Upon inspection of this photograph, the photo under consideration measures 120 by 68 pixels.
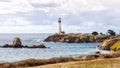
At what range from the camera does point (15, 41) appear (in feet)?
565

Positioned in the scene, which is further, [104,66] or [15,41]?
[15,41]

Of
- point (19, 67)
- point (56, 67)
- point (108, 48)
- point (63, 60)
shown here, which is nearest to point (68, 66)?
point (56, 67)

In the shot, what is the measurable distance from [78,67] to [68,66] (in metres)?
1.58

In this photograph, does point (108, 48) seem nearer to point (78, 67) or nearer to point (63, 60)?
point (63, 60)

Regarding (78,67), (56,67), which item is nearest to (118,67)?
(78,67)

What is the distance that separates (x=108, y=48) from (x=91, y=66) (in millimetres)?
94189

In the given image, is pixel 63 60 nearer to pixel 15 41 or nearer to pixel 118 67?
pixel 118 67

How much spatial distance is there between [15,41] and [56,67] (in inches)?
5178

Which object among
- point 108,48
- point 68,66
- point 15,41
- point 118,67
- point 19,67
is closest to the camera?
point 118,67

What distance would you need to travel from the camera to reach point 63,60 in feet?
174

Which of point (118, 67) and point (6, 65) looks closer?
point (118, 67)

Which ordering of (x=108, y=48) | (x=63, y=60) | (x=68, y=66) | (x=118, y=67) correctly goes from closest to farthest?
(x=118, y=67) → (x=68, y=66) → (x=63, y=60) → (x=108, y=48)

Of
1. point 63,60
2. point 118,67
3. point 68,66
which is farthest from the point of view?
point 63,60

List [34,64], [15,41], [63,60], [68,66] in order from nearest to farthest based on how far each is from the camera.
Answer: [68,66], [34,64], [63,60], [15,41]
